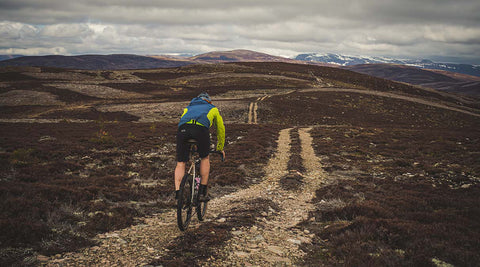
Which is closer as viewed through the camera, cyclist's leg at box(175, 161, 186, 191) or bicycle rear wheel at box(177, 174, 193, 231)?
bicycle rear wheel at box(177, 174, 193, 231)

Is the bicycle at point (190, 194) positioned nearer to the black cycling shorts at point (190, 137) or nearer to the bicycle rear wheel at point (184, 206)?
the bicycle rear wheel at point (184, 206)

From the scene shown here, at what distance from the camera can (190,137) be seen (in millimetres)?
6234

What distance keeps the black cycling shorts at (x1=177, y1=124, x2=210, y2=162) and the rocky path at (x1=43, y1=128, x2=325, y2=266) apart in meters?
2.08

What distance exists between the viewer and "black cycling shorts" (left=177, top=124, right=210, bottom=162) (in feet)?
20.4

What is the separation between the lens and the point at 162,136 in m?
25.3

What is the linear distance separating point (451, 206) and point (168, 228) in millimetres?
9453

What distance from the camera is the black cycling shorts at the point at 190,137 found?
6207mm

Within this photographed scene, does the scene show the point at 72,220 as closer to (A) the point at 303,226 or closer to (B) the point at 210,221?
(B) the point at 210,221

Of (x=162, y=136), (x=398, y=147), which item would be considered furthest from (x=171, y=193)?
(x=398, y=147)

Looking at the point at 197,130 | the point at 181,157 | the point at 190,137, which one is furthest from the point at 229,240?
the point at 197,130

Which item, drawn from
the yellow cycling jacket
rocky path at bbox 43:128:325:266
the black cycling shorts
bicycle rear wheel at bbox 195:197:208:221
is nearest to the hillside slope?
rocky path at bbox 43:128:325:266

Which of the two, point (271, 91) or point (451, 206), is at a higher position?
point (271, 91)

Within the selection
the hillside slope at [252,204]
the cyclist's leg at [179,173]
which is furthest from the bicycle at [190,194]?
the hillside slope at [252,204]

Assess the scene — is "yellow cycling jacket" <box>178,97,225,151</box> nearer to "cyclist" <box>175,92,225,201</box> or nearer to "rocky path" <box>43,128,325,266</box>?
"cyclist" <box>175,92,225,201</box>
